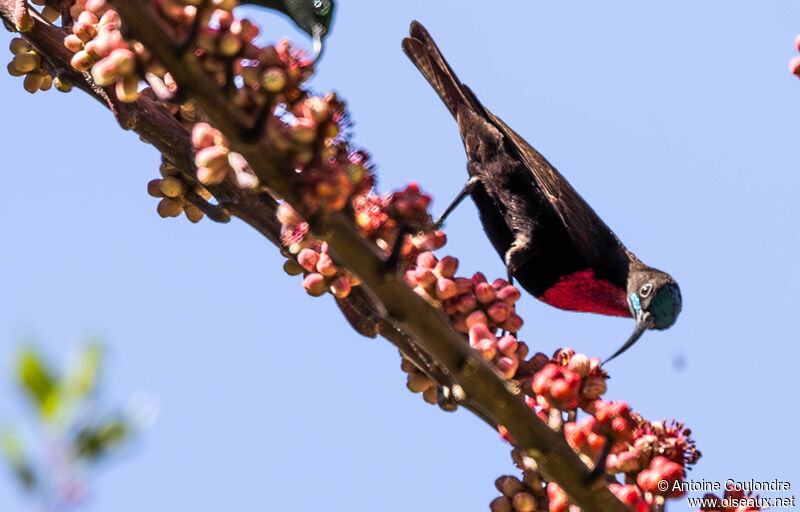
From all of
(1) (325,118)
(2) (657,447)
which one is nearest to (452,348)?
(1) (325,118)

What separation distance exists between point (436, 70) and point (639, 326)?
1.58 meters

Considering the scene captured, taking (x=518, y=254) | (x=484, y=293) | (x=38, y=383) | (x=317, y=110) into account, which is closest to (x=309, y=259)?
(x=484, y=293)

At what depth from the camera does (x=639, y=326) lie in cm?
459

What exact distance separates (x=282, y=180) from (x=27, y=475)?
84cm

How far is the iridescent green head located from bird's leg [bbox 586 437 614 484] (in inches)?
103

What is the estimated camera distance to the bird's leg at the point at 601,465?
1890 millimetres

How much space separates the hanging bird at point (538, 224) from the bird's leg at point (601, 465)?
2.79 m

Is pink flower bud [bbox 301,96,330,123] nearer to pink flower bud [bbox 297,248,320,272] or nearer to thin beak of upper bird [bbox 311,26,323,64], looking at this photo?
pink flower bud [bbox 297,248,320,272]

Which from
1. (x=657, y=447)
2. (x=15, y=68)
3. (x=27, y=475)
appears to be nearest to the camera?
(x=27, y=475)

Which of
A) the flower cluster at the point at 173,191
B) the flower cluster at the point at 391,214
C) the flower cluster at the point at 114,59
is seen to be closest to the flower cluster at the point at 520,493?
the flower cluster at the point at 391,214

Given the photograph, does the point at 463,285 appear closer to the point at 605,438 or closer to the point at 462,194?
the point at 605,438

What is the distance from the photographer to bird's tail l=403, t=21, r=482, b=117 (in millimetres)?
4891

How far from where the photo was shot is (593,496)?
195 centimetres

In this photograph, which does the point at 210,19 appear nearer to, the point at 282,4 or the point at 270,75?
the point at 270,75
